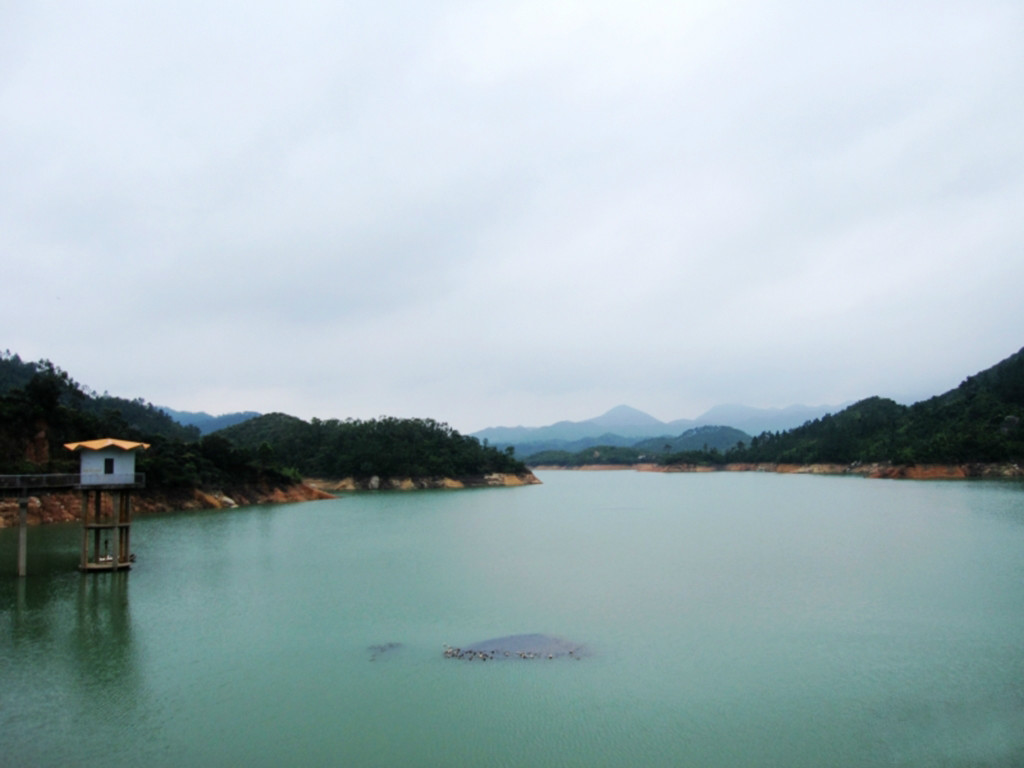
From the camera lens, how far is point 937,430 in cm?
7869

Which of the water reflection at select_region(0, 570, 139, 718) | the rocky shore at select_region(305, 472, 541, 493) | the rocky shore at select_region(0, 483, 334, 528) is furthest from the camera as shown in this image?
the rocky shore at select_region(305, 472, 541, 493)

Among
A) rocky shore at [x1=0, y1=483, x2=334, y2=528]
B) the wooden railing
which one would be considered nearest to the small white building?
the wooden railing

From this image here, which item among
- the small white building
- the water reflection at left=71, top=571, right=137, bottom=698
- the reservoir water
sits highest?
the small white building

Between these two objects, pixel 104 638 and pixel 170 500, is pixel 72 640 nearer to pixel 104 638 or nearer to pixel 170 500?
pixel 104 638

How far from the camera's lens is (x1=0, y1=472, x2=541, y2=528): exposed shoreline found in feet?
110

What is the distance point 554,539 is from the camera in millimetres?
30953

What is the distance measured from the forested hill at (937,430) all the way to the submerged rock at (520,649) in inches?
2761

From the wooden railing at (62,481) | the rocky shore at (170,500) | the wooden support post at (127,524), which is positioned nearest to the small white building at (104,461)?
the wooden railing at (62,481)

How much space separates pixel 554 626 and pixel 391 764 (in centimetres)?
692

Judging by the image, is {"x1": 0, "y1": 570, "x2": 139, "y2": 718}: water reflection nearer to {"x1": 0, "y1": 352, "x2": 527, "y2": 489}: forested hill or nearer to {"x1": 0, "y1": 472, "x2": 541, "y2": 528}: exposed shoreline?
{"x1": 0, "y1": 472, "x2": 541, "y2": 528}: exposed shoreline

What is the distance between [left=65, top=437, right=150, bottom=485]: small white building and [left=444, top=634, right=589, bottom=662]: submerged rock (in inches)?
509

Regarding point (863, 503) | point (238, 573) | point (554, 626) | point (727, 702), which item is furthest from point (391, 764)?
point (863, 503)

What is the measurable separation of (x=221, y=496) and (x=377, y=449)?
92.2ft

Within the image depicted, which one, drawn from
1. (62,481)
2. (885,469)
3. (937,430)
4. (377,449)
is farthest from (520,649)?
(937,430)
